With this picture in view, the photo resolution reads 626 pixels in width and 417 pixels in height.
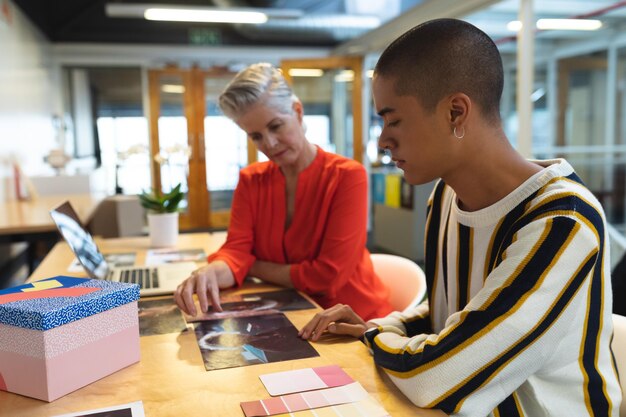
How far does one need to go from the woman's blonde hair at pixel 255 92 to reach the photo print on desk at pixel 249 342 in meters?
0.78

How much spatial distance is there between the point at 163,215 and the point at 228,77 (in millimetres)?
6241

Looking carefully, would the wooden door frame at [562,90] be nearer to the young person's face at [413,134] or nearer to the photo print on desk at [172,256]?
the photo print on desk at [172,256]

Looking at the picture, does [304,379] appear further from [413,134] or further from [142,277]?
[142,277]

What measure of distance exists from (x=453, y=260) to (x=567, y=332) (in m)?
0.33

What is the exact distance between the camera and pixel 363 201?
1.92 metres

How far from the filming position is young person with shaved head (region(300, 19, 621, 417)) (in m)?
0.90

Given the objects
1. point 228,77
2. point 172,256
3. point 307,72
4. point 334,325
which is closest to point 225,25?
point 228,77

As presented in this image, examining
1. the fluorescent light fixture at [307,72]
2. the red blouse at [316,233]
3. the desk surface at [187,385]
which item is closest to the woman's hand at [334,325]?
the desk surface at [187,385]

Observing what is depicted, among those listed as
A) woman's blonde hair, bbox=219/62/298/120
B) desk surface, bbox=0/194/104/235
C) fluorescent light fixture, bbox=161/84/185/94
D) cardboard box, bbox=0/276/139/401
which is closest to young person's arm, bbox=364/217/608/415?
cardboard box, bbox=0/276/139/401

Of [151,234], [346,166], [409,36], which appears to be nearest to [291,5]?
[151,234]

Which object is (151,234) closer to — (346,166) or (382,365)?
(346,166)

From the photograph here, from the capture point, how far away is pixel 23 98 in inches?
221

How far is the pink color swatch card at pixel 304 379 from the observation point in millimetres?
1000

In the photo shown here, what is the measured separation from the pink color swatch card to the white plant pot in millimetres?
1682
